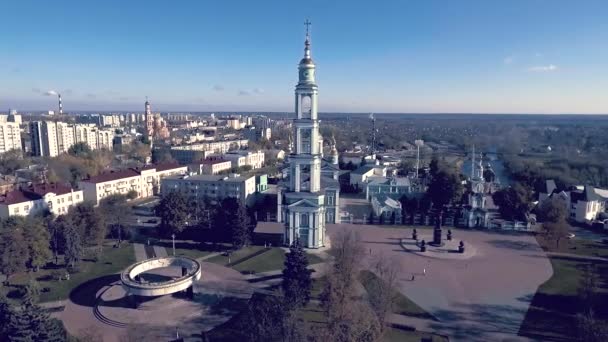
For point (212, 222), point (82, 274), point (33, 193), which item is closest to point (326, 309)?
point (212, 222)

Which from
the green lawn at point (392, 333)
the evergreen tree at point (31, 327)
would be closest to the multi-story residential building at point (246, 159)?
the green lawn at point (392, 333)

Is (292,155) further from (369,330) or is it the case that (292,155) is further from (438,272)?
(369,330)

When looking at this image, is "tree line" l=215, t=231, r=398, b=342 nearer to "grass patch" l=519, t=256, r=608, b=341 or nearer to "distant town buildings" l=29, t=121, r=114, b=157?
"grass patch" l=519, t=256, r=608, b=341

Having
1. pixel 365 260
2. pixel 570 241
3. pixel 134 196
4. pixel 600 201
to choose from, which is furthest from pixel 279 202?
pixel 600 201

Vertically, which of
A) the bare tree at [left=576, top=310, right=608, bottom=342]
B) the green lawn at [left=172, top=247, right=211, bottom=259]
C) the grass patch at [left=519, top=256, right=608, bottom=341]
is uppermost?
the bare tree at [left=576, top=310, right=608, bottom=342]

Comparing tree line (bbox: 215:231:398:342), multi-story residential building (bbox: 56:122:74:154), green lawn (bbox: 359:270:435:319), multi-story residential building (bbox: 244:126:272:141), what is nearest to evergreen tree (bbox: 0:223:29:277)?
tree line (bbox: 215:231:398:342)

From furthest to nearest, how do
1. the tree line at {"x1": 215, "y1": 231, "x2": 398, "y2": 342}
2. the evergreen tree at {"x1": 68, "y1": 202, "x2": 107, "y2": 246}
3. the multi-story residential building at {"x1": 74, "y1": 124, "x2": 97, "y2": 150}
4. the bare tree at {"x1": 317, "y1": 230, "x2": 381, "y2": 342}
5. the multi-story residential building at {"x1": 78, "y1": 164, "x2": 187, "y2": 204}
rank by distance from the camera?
the multi-story residential building at {"x1": 74, "y1": 124, "x2": 97, "y2": 150} → the multi-story residential building at {"x1": 78, "y1": 164, "x2": 187, "y2": 204} → the evergreen tree at {"x1": 68, "y1": 202, "x2": 107, "y2": 246} → the tree line at {"x1": 215, "y1": 231, "x2": 398, "y2": 342} → the bare tree at {"x1": 317, "y1": 230, "x2": 381, "y2": 342}
